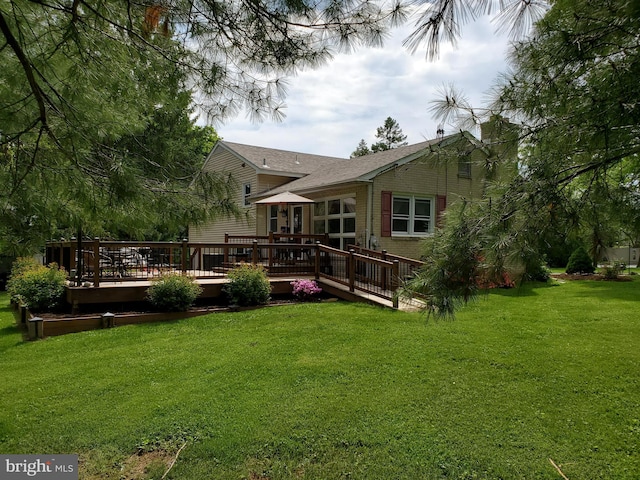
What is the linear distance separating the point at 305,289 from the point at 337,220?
4.12 metres

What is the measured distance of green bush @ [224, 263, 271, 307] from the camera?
9.22m

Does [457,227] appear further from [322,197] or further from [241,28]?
[322,197]

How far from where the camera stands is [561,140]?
2781 mm

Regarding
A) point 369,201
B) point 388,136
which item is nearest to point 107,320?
point 369,201

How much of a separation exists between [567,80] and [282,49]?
2.28m

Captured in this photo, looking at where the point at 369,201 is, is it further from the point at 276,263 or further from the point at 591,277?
the point at 591,277

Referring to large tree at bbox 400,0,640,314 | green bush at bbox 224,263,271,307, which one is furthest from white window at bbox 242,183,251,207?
large tree at bbox 400,0,640,314

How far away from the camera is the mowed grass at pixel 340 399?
325 centimetres

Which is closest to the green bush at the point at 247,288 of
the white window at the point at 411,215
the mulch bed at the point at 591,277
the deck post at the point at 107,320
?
the deck post at the point at 107,320

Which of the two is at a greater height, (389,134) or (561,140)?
(389,134)

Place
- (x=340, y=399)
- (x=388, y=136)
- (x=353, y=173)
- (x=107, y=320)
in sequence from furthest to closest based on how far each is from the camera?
(x=388, y=136) → (x=353, y=173) → (x=107, y=320) → (x=340, y=399)

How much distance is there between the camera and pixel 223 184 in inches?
149

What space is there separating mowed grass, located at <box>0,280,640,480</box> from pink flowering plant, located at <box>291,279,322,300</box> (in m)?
2.95

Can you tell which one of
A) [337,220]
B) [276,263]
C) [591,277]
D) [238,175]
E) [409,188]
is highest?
[238,175]
